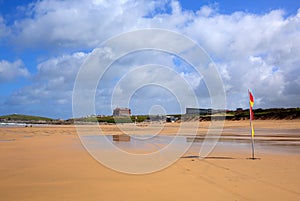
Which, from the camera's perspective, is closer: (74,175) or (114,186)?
(114,186)

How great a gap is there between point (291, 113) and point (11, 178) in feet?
175

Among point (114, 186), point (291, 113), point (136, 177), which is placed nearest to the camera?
point (114, 186)

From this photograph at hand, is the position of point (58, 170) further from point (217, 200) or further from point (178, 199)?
point (217, 200)

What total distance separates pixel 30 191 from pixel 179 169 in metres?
4.98

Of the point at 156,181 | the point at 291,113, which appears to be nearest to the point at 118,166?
the point at 156,181

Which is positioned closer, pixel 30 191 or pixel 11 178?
pixel 30 191

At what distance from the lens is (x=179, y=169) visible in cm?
1021

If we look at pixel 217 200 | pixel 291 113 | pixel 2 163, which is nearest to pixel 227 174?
pixel 217 200

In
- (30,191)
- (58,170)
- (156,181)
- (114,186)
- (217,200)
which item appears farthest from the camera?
(58,170)

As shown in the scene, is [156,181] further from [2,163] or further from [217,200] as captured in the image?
[2,163]

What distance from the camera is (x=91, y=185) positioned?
787 centimetres

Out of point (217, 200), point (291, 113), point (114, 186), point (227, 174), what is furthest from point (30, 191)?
point (291, 113)

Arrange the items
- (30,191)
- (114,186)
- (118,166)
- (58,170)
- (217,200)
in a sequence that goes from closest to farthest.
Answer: (217,200), (30,191), (114,186), (58,170), (118,166)

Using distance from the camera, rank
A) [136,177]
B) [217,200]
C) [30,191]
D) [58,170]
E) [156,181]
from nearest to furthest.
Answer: [217,200] < [30,191] < [156,181] < [136,177] < [58,170]
